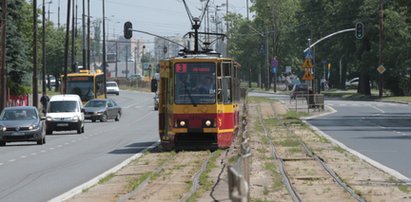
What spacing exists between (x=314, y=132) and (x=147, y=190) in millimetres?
24613

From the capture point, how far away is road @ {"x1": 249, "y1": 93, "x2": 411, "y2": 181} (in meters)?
27.5

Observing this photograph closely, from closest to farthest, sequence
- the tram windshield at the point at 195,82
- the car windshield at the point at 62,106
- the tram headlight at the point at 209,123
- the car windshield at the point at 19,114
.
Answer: the tram headlight at the point at 209,123 → the tram windshield at the point at 195,82 → the car windshield at the point at 19,114 → the car windshield at the point at 62,106

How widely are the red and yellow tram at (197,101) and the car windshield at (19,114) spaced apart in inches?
385

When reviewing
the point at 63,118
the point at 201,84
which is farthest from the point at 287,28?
the point at 201,84

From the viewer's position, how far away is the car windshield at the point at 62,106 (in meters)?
49.6

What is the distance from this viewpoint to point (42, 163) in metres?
28.7

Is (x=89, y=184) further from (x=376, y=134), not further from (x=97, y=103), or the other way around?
(x=97, y=103)

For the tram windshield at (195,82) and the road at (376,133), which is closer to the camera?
the road at (376,133)

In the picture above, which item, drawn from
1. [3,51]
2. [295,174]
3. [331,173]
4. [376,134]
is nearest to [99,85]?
[3,51]

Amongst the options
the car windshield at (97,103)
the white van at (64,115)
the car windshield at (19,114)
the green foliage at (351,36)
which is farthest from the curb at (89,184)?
the car windshield at (97,103)

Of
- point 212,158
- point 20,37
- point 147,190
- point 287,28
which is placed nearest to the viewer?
point 147,190

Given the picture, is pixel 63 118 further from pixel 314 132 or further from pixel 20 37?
pixel 20 37

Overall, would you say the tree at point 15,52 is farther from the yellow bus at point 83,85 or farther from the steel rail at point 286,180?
the steel rail at point 286,180

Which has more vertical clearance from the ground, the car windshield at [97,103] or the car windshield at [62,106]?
the car windshield at [62,106]
